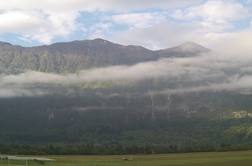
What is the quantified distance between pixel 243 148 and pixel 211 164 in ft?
296

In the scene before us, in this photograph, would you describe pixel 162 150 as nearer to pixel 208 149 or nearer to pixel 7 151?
pixel 208 149

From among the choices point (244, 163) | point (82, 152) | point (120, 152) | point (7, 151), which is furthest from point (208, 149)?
point (7, 151)

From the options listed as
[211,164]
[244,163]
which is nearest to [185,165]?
[211,164]

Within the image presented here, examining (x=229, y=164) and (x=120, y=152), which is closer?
(x=229, y=164)

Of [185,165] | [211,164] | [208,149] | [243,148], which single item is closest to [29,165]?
[185,165]

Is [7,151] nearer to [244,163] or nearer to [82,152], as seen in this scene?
[82,152]

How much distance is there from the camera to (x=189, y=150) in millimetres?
153750

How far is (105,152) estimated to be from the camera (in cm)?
15075

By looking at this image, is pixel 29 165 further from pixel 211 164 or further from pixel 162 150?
pixel 162 150

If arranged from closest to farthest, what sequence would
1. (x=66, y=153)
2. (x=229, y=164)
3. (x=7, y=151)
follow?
(x=229, y=164) → (x=7, y=151) → (x=66, y=153)

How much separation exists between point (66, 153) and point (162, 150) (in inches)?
2023

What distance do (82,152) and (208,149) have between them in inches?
2662

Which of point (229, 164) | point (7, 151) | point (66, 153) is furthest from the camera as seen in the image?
point (66, 153)

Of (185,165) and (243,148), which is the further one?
(243,148)
